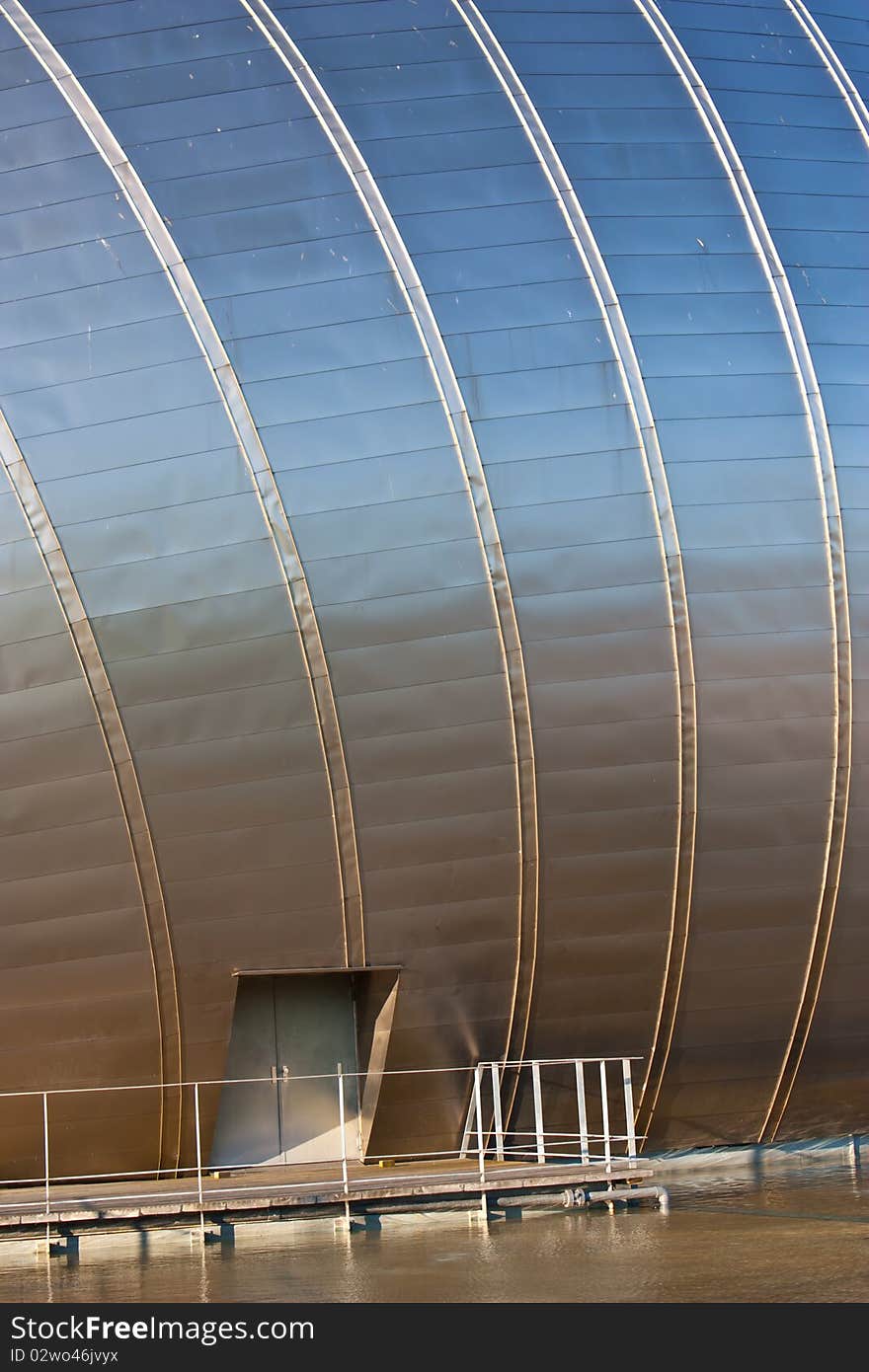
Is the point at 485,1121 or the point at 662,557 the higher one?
the point at 662,557

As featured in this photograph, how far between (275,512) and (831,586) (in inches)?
215

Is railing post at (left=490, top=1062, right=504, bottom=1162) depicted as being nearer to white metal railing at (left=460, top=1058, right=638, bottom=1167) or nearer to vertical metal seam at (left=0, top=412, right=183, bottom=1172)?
white metal railing at (left=460, top=1058, right=638, bottom=1167)

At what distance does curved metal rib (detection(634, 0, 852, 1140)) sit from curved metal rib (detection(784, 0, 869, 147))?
1633 mm

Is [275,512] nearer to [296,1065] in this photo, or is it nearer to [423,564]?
[423,564]

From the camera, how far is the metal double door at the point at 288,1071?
14109 millimetres

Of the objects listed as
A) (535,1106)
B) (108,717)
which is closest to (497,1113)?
(535,1106)

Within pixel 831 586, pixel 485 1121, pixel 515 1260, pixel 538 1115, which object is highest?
pixel 831 586

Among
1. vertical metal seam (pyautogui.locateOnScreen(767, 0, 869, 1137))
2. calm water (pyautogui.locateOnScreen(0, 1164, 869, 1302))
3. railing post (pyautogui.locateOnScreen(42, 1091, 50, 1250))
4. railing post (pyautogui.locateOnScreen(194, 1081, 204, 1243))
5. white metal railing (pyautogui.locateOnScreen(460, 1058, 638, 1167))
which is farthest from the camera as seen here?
vertical metal seam (pyautogui.locateOnScreen(767, 0, 869, 1137))

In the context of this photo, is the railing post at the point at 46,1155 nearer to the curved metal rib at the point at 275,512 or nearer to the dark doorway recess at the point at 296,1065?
the dark doorway recess at the point at 296,1065

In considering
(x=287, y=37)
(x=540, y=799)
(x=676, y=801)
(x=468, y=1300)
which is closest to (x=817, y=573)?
(x=676, y=801)

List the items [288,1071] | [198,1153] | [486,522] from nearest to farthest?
[198,1153] < [486,522] < [288,1071]

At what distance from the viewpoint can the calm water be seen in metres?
8.16

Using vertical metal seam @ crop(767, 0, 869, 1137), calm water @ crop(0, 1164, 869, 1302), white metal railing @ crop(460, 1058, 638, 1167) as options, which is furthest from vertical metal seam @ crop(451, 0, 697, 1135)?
calm water @ crop(0, 1164, 869, 1302)

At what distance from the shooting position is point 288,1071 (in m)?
14.3
